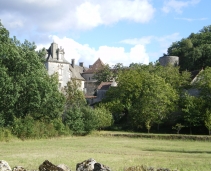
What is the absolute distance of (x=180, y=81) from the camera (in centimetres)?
5803

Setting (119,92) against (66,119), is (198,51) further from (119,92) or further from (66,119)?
(66,119)

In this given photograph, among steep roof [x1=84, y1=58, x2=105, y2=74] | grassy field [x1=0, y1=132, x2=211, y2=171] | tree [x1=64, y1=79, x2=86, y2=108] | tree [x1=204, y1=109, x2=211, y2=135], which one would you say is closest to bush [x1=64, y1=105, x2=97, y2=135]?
tree [x1=64, y1=79, x2=86, y2=108]

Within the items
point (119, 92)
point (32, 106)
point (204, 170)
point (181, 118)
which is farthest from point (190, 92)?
point (204, 170)

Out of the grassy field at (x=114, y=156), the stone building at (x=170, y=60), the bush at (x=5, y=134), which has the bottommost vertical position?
the grassy field at (x=114, y=156)

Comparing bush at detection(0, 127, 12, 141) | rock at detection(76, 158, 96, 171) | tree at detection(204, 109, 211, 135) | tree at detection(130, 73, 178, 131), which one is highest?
tree at detection(130, 73, 178, 131)

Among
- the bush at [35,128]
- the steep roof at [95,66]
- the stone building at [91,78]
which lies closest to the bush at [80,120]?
the bush at [35,128]

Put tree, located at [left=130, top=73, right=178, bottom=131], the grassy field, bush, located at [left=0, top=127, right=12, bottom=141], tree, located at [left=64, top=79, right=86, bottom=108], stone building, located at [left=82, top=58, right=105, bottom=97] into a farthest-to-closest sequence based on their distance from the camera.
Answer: stone building, located at [left=82, top=58, right=105, bottom=97], tree, located at [left=64, top=79, right=86, bottom=108], tree, located at [left=130, top=73, right=178, bottom=131], bush, located at [left=0, top=127, right=12, bottom=141], the grassy field

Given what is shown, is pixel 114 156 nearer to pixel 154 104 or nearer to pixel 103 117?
pixel 103 117

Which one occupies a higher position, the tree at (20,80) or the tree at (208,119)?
the tree at (20,80)

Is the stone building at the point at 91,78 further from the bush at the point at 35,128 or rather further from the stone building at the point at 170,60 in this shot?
the bush at the point at 35,128

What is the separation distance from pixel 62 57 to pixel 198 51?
3128 centimetres

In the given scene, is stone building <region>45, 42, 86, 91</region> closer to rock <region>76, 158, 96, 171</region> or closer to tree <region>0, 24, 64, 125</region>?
tree <region>0, 24, 64, 125</region>

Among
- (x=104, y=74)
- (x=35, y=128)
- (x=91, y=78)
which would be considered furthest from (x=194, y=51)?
(x=35, y=128)

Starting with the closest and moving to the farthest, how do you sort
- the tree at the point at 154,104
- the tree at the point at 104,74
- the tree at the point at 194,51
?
the tree at the point at 154,104 < the tree at the point at 194,51 < the tree at the point at 104,74
